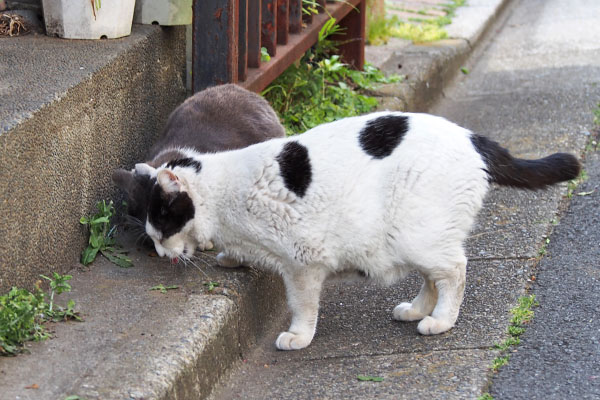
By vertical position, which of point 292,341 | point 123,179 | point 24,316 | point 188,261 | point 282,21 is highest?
point 282,21

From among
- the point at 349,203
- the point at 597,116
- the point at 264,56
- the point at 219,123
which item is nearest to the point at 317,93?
the point at 264,56

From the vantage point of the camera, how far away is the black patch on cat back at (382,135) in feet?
10.6

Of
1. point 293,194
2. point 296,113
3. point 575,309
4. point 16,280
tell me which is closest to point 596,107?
point 296,113

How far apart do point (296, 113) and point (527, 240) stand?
1.97 meters

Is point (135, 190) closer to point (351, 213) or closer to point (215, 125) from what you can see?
point (215, 125)

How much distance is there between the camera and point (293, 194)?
322cm

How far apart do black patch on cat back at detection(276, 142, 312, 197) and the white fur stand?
24 mm

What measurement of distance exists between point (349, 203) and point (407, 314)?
0.58m

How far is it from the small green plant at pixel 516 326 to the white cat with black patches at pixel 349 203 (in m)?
0.24

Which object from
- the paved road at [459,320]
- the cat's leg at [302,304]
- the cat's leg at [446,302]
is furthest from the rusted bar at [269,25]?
the cat's leg at [446,302]

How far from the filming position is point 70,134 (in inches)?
135

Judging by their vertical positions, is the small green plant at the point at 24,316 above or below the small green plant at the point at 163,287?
above

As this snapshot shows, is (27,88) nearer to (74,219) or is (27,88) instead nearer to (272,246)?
(74,219)

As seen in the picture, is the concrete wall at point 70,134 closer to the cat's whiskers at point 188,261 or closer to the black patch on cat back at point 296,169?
the cat's whiskers at point 188,261
